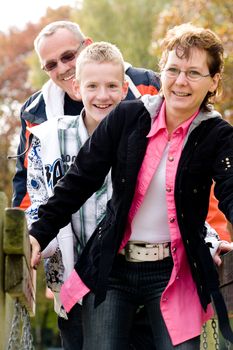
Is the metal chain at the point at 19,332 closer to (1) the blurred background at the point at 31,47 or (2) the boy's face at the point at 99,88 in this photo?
(2) the boy's face at the point at 99,88

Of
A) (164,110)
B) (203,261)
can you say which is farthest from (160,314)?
(164,110)

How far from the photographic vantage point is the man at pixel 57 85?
6324 mm

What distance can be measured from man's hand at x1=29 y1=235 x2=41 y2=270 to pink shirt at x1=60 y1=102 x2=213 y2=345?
406mm

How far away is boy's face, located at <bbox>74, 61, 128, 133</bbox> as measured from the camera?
5.48 meters

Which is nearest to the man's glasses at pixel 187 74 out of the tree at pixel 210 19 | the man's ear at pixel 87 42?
the man's ear at pixel 87 42

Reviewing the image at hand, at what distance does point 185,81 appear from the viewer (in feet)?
15.2

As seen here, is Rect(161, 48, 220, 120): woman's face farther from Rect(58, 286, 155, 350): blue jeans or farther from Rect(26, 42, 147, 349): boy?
Rect(58, 286, 155, 350): blue jeans

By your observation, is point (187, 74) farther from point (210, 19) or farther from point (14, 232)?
point (210, 19)

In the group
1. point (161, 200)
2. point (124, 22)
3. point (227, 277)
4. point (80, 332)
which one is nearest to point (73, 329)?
point (80, 332)

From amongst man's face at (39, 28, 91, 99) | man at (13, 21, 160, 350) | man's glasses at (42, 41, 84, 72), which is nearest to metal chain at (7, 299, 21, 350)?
man at (13, 21, 160, 350)

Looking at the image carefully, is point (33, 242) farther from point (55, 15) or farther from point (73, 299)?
point (55, 15)

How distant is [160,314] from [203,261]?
36 centimetres

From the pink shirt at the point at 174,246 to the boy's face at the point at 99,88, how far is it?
2.34 ft

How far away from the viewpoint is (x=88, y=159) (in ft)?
15.7
